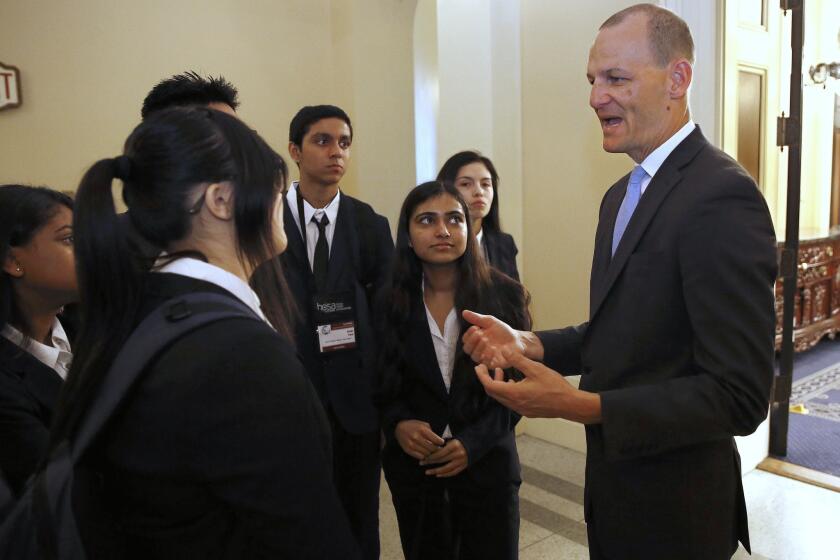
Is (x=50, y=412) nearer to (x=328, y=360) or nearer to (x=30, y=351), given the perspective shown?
(x=30, y=351)

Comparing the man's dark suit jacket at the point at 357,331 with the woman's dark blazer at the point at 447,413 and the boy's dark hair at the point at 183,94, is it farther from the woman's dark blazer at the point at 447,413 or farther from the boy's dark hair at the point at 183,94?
the boy's dark hair at the point at 183,94

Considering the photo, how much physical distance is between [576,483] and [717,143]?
177cm

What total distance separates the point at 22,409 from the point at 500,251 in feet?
6.77

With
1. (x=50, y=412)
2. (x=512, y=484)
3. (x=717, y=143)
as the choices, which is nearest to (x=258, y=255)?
(x=50, y=412)

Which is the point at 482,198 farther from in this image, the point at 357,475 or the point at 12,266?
the point at 12,266

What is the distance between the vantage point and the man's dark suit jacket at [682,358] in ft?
3.51

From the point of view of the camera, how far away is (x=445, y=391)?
1970 mm

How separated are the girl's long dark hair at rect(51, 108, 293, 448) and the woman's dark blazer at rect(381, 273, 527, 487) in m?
1.08

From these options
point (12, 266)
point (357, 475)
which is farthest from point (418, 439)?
point (12, 266)

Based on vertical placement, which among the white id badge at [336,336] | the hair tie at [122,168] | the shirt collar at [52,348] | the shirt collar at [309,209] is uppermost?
the hair tie at [122,168]

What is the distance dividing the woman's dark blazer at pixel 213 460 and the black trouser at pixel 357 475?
133 cm

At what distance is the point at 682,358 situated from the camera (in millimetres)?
1165

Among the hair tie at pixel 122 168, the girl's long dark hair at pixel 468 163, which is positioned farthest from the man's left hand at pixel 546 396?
the girl's long dark hair at pixel 468 163

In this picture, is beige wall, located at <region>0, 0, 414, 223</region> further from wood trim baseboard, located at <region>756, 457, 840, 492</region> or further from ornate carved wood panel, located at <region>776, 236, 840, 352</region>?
ornate carved wood panel, located at <region>776, 236, 840, 352</region>
